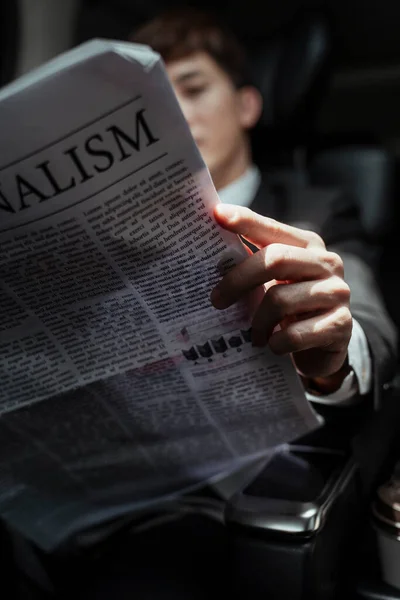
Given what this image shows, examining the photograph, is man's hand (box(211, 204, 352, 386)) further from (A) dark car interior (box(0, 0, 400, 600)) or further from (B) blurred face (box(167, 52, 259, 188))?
(B) blurred face (box(167, 52, 259, 188))

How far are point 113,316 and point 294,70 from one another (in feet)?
2.58

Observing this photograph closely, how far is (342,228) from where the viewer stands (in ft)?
3.09

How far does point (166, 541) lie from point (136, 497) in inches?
3.2

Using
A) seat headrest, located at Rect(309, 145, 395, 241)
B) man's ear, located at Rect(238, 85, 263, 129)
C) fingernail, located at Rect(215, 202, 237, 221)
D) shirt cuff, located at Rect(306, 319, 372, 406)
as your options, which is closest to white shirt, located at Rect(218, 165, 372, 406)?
shirt cuff, located at Rect(306, 319, 372, 406)

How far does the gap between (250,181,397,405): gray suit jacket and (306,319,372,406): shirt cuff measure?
0.18 ft

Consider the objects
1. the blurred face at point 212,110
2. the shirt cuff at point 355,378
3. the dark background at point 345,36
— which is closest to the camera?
the shirt cuff at point 355,378

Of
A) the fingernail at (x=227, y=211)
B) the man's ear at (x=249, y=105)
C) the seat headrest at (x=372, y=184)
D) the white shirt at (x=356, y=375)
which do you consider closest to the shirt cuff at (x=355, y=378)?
the white shirt at (x=356, y=375)

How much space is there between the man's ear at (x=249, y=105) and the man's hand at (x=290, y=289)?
0.64 m

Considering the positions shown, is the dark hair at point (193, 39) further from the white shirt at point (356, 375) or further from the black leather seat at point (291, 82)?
the white shirt at point (356, 375)

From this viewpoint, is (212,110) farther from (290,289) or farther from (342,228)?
(290,289)

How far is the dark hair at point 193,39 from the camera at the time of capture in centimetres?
106

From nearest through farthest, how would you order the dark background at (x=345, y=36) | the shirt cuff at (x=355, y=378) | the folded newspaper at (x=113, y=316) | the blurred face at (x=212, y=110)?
the folded newspaper at (x=113, y=316) < the shirt cuff at (x=355, y=378) < the blurred face at (x=212, y=110) < the dark background at (x=345, y=36)

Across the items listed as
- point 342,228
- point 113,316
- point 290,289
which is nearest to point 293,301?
point 290,289

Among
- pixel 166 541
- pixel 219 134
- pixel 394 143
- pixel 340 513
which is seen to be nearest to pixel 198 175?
pixel 340 513
